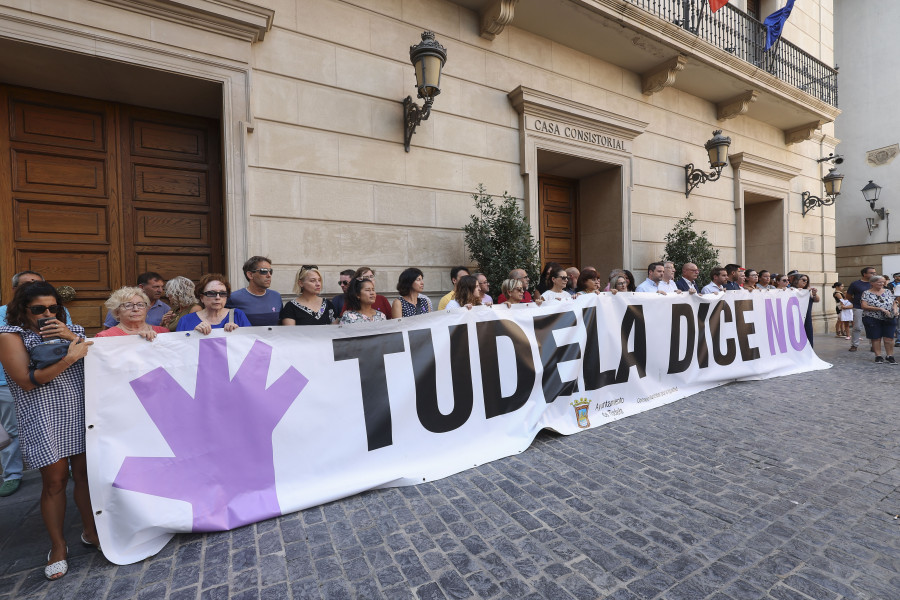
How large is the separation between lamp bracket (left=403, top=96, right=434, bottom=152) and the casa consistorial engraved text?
243 centimetres

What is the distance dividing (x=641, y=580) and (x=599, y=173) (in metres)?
8.66

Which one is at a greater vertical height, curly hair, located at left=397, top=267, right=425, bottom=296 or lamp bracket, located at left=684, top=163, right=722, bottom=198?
lamp bracket, located at left=684, top=163, right=722, bottom=198

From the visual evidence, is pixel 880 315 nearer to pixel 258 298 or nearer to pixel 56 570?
pixel 258 298

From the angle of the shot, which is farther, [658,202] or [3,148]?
[658,202]

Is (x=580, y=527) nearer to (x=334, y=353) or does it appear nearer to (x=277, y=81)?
(x=334, y=353)

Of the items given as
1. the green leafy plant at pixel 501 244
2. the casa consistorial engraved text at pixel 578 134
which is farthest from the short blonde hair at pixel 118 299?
the casa consistorial engraved text at pixel 578 134

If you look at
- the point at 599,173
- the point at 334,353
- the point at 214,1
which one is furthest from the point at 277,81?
the point at 599,173

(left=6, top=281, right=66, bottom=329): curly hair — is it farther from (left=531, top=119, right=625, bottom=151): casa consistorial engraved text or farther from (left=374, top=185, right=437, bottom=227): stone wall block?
(left=531, top=119, right=625, bottom=151): casa consistorial engraved text

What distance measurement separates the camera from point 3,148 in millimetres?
4621

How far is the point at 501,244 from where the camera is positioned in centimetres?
643

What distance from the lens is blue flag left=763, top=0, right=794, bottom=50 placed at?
33.4 ft

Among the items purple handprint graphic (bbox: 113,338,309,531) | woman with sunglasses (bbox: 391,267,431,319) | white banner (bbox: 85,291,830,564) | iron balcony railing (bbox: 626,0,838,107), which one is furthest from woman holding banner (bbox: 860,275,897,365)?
purple handprint graphic (bbox: 113,338,309,531)

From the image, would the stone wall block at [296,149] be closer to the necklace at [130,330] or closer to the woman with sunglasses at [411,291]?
the woman with sunglasses at [411,291]

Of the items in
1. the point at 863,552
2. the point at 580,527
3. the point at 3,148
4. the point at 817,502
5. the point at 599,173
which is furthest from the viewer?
the point at 599,173
